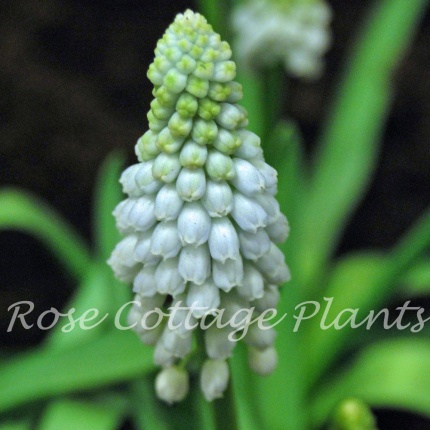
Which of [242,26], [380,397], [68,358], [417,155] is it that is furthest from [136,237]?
[417,155]

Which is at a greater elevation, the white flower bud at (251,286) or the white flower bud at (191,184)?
the white flower bud at (191,184)

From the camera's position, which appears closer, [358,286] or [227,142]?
[227,142]

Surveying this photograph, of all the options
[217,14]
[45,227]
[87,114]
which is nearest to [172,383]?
[45,227]

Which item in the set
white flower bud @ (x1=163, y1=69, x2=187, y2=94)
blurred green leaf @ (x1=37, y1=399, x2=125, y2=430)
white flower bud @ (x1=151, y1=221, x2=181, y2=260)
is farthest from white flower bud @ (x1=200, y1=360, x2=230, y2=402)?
blurred green leaf @ (x1=37, y1=399, x2=125, y2=430)

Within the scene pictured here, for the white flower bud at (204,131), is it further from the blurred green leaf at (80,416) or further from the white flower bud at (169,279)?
the blurred green leaf at (80,416)

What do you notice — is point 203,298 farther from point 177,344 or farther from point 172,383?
point 172,383

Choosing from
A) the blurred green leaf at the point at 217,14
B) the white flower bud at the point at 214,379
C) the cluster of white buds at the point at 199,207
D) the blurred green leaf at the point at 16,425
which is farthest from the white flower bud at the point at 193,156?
the blurred green leaf at the point at 217,14
